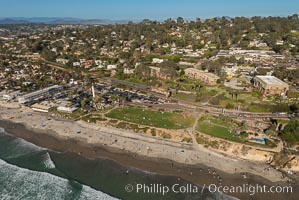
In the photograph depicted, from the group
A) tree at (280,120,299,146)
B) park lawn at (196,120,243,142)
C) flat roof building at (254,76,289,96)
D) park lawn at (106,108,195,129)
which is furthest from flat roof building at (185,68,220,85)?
tree at (280,120,299,146)

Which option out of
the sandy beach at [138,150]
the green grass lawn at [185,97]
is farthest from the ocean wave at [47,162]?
the green grass lawn at [185,97]

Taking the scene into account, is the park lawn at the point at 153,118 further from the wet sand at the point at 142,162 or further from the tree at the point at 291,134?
the tree at the point at 291,134

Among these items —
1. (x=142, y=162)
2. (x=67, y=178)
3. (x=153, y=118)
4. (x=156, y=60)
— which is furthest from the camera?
(x=156, y=60)

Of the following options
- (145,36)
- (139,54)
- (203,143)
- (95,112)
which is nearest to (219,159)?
(203,143)

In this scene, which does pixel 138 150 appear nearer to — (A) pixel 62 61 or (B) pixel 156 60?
(B) pixel 156 60

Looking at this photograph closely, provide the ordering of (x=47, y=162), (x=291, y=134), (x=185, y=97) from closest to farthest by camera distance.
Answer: (x=47, y=162), (x=291, y=134), (x=185, y=97)

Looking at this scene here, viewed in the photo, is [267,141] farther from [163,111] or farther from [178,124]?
[163,111]

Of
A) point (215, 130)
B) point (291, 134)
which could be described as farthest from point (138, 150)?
point (291, 134)
